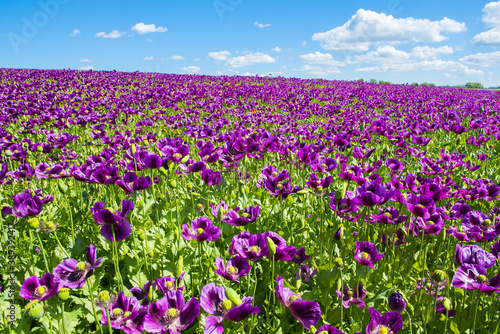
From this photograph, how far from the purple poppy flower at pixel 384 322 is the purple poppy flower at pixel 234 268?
652 millimetres

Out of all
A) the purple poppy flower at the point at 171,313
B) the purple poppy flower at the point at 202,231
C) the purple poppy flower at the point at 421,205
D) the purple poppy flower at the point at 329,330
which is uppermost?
the purple poppy flower at the point at 421,205

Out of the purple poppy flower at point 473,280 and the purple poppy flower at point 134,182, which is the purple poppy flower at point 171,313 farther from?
the purple poppy flower at point 473,280

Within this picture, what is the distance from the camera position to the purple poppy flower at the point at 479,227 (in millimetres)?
2165

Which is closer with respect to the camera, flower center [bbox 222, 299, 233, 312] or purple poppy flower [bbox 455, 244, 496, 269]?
flower center [bbox 222, 299, 233, 312]

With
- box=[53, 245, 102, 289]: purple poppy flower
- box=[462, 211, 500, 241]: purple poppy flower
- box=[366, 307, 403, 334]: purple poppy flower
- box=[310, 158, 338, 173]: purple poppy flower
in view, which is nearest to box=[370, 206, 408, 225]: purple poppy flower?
box=[462, 211, 500, 241]: purple poppy flower

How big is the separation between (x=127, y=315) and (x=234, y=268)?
22.8 inches

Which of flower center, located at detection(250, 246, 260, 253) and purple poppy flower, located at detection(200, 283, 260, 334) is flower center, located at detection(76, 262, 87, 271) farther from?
flower center, located at detection(250, 246, 260, 253)

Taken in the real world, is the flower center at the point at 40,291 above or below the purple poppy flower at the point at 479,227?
below

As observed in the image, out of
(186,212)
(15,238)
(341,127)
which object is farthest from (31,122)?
(341,127)

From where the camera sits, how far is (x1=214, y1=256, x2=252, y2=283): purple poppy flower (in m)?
1.80

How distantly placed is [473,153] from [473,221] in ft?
17.3

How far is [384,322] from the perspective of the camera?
63.7 inches

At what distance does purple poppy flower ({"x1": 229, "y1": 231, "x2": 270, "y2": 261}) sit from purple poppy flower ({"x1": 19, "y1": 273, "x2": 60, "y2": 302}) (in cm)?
86

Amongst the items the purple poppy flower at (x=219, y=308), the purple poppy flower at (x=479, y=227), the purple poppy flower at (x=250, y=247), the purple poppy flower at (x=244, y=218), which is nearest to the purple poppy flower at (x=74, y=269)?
the purple poppy flower at (x=219, y=308)
